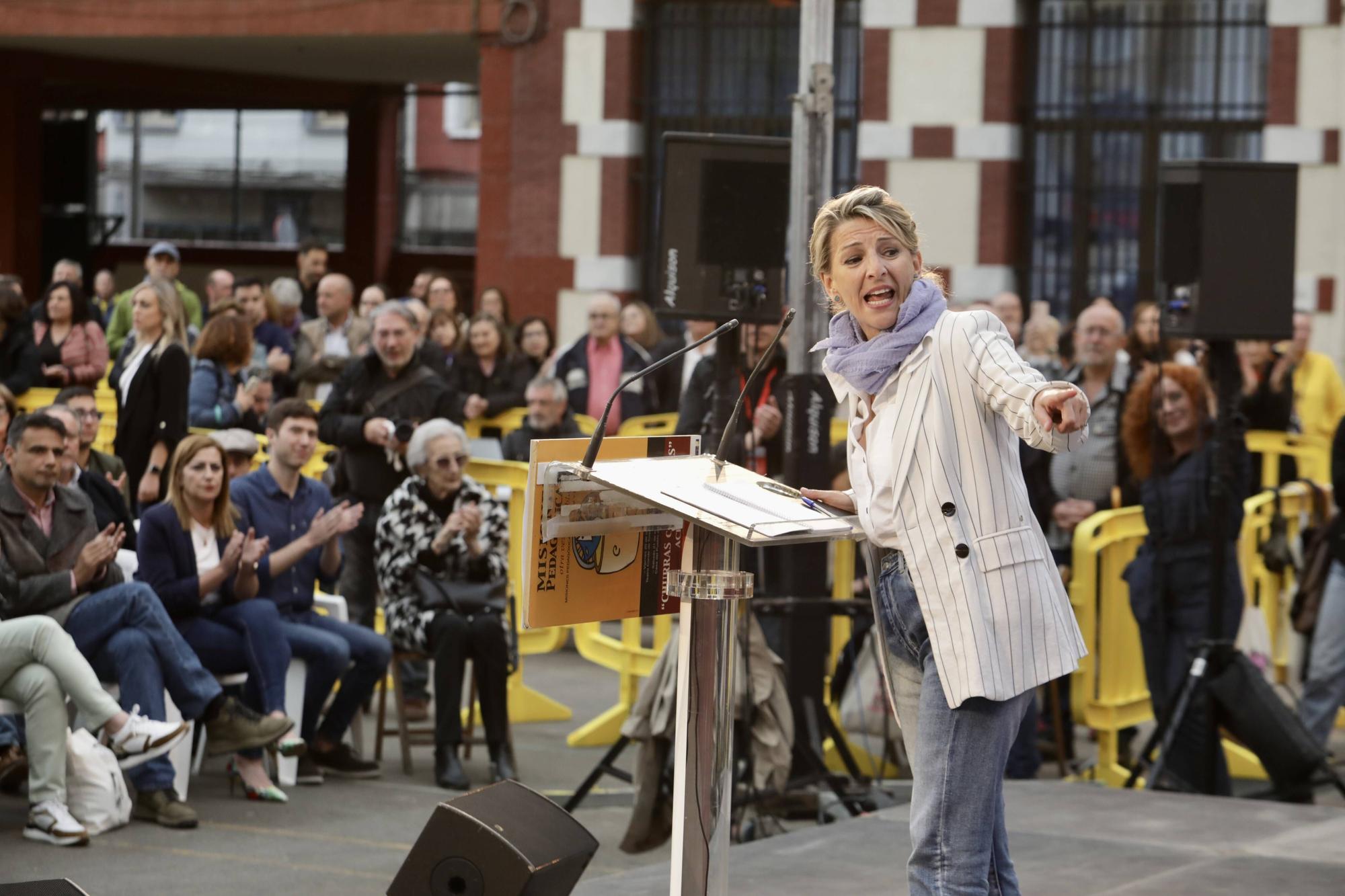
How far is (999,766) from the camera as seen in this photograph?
3.96m

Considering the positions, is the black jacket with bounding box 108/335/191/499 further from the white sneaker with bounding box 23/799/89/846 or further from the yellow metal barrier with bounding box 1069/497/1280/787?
the yellow metal barrier with bounding box 1069/497/1280/787

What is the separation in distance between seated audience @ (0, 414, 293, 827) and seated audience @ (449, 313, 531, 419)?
4.27 metres

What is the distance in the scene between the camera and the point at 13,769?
7234 mm

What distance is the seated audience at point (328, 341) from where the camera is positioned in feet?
39.3

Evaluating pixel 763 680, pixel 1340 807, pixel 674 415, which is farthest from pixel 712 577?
pixel 674 415

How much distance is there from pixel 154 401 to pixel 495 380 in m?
2.48

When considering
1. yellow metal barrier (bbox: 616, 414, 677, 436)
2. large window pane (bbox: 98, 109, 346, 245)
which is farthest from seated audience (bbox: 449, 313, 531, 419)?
large window pane (bbox: 98, 109, 346, 245)

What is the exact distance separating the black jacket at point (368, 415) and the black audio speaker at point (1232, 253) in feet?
12.1

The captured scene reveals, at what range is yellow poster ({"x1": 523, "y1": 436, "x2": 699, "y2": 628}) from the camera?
13.2 feet

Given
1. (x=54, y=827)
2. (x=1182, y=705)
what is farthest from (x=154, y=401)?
(x=1182, y=705)

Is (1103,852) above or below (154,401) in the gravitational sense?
below

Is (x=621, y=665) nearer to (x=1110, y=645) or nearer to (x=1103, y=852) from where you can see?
(x=1110, y=645)

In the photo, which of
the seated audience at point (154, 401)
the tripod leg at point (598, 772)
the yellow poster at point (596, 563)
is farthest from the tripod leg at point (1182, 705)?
the seated audience at point (154, 401)

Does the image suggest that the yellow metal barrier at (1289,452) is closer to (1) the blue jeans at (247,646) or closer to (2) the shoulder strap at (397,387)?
(2) the shoulder strap at (397,387)
